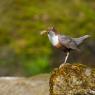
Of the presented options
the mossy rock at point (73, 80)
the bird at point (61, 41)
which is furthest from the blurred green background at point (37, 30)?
the bird at point (61, 41)

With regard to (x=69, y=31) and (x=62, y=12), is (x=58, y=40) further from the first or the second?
(x=62, y=12)

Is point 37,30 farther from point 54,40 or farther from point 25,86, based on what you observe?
point 54,40

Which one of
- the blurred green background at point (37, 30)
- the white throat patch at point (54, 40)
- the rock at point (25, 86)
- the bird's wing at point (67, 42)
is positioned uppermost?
the white throat patch at point (54, 40)

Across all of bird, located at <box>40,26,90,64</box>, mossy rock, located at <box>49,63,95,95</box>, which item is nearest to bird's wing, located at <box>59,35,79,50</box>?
bird, located at <box>40,26,90,64</box>

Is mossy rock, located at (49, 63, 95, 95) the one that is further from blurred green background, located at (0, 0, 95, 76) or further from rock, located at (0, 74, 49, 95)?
blurred green background, located at (0, 0, 95, 76)

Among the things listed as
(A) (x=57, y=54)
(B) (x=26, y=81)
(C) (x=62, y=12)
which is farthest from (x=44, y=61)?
(B) (x=26, y=81)

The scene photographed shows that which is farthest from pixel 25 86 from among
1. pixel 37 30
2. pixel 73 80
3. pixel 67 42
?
pixel 37 30

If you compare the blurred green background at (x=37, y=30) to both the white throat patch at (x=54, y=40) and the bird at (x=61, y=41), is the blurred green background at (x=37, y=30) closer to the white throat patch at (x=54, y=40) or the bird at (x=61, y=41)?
the bird at (x=61, y=41)
